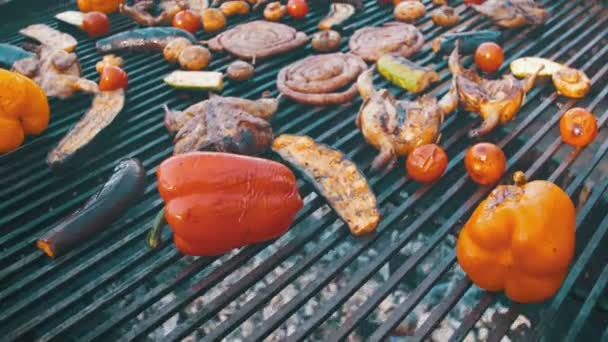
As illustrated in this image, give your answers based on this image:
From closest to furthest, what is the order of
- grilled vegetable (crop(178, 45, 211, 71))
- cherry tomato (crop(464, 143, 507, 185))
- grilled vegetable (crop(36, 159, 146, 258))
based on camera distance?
1. grilled vegetable (crop(36, 159, 146, 258))
2. cherry tomato (crop(464, 143, 507, 185))
3. grilled vegetable (crop(178, 45, 211, 71))

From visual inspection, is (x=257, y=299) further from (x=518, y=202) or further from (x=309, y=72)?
(x=309, y=72)

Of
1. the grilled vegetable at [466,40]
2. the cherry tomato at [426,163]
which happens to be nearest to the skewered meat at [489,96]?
the cherry tomato at [426,163]

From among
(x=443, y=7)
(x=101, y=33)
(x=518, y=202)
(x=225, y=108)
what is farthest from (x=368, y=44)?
(x=101, y=33)

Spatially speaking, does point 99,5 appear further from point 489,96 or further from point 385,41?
point 489,96

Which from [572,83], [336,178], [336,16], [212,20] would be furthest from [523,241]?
[212,20]

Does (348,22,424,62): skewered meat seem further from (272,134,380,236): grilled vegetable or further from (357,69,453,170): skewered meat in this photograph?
(272,134,380,236): grilled vegetable

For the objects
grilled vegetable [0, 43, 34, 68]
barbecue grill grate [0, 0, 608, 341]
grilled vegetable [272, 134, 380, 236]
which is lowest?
barbecue grill grate [0, 0, 608, 341]

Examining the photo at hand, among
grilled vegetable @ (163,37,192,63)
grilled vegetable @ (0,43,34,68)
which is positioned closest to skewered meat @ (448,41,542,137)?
grilled vegetable @ (163,37,192,63)
